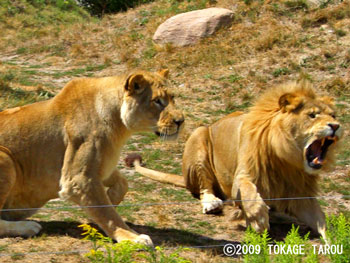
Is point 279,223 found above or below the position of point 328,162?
below

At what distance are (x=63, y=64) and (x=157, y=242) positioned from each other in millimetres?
9638

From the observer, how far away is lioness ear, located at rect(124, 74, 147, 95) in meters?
5.02

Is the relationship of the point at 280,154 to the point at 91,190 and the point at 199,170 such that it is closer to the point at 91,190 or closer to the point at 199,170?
the point at 199,170

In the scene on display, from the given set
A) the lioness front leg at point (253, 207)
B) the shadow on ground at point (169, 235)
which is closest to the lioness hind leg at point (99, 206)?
the shadow on ground at point (169, 235)

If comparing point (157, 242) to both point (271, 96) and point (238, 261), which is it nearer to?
point (238, 261)

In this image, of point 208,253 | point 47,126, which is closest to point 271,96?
point 208,253

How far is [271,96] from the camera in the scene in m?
6.16

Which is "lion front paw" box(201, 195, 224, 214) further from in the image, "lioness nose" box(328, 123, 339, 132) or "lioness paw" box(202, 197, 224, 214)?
"lioness nose" box(328, 123, 339, 132)

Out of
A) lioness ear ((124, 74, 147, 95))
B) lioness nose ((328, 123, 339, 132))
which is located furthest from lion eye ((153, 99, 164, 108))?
lioness nose ((328, 123, 339, 132))

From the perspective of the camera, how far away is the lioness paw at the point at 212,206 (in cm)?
641

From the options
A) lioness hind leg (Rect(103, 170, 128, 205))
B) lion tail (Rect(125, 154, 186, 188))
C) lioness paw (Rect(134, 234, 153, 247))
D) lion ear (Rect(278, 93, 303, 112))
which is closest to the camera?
lioness paw (Rect(134, 234, 153, 247))

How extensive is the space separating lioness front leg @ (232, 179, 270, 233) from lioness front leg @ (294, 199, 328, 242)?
22.3 inches

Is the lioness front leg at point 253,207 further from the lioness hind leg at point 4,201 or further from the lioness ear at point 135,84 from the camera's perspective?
the lioness hind leg at point 4,201

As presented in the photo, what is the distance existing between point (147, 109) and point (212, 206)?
1.79 meters
